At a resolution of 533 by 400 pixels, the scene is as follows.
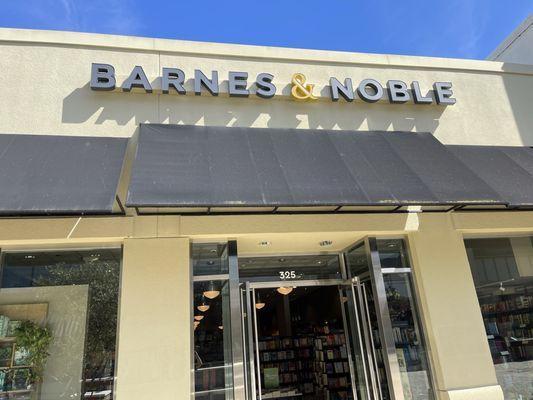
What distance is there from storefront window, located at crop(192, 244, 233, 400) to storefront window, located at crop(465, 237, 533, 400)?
13.8 feet

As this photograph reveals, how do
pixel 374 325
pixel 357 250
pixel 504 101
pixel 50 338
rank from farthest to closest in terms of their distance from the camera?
pixel 504 101 → pixel 357 250 → pixel 374 325 → pixel 50 338

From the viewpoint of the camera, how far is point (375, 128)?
7.41 m

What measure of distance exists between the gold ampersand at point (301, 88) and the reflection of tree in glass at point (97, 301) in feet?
13.2

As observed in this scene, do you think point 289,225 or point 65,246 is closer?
point 65,246

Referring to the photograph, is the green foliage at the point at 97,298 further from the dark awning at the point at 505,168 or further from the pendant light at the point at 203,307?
the dark awning at the point at 505,168

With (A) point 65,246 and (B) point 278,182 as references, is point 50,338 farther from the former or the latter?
(B) point 278,182

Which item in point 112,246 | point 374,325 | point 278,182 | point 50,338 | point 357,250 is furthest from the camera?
point 357,250

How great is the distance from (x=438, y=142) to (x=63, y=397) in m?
6.83

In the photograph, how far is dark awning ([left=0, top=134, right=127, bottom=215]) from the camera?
4.59 meters

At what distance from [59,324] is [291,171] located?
3880mm

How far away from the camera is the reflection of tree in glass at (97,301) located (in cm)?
564

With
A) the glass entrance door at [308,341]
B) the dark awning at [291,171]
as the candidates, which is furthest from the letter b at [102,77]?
the glass entrance door at [308,341]

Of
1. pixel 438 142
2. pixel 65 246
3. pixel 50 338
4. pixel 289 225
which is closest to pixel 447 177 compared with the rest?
pixel 438 142

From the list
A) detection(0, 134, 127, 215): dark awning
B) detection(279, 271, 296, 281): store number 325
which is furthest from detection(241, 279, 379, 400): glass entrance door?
detection(0, 134, 127, 215): dark awning
